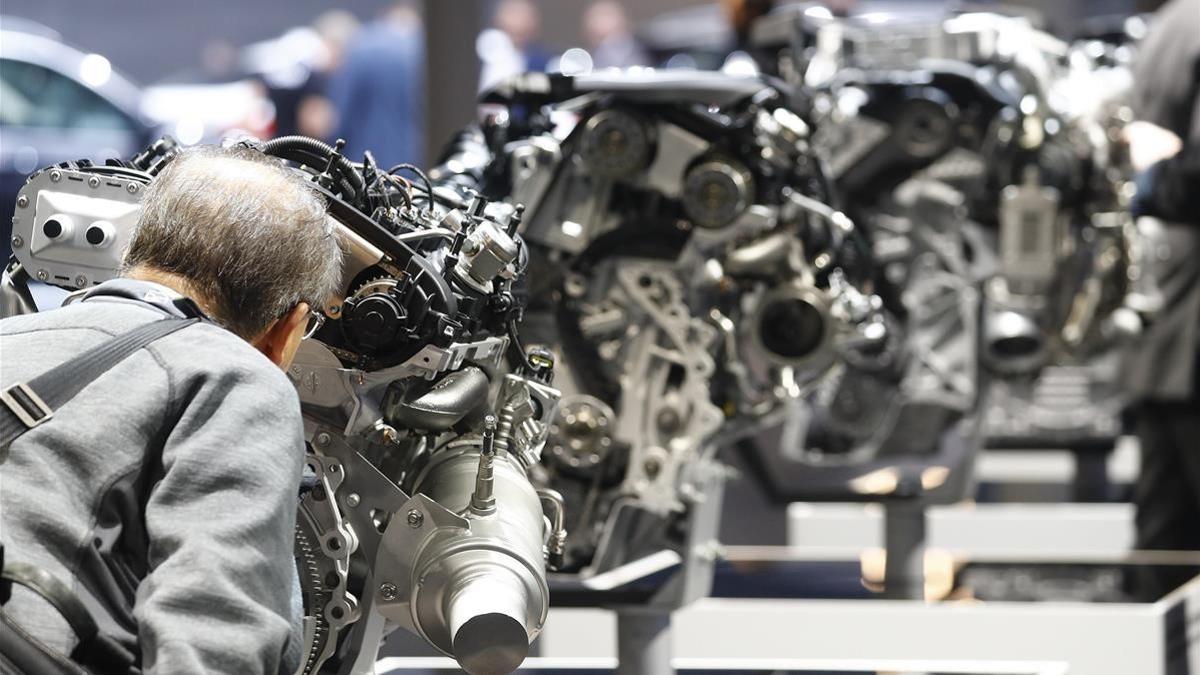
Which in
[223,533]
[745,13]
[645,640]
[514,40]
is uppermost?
[514,40]

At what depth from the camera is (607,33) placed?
12.3 metres

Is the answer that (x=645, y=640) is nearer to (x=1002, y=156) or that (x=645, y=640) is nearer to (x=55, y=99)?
(x=1002, y=156)

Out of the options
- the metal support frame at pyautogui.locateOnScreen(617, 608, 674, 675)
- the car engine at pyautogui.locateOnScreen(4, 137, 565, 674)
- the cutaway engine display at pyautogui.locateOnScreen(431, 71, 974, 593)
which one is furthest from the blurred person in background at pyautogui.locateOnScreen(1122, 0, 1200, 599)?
the car engine at pyautogui.locateOnScreen(4, 137, 565, 674)

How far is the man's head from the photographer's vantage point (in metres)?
2.50

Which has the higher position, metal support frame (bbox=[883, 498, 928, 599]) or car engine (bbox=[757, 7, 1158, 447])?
car engine (bbox=[757, 7, 1158, 447])

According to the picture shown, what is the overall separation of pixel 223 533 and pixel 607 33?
1035 centimetres

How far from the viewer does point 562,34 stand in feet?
39.5

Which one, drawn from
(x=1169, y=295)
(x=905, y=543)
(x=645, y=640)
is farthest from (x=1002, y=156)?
(x=645, y=640)

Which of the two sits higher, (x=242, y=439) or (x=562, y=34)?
(x=562, y=34)

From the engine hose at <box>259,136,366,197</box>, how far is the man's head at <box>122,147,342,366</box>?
790 millimetres

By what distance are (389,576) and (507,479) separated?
280 mm

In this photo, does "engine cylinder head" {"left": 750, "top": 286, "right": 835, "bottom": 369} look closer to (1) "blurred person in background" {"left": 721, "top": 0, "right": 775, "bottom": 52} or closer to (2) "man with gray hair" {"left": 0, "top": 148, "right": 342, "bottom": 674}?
(1) "blurred person in background" {"left": 721, "top": 0, "right": 775, "bottom": 52}

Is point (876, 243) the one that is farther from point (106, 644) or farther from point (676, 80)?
point (106, 644)

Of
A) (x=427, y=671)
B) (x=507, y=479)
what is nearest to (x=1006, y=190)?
(x=427, y=671)
